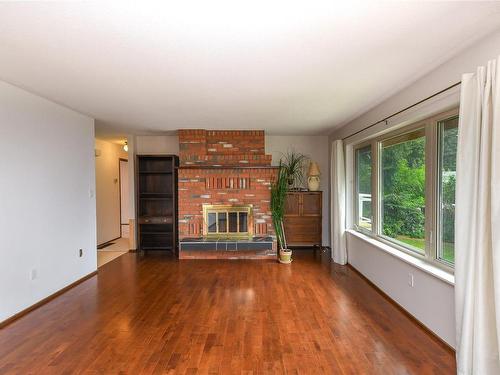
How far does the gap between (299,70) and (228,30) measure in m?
0.84

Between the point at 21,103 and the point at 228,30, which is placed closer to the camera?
the point at 228,30

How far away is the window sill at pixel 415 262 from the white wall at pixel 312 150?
1.79 m

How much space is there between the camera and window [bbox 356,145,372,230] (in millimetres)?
4156

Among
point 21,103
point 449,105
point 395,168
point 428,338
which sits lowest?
point 428,338

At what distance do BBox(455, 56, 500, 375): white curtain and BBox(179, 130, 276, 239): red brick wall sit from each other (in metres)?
3.45

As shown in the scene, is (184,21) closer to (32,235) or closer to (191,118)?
(191,118)

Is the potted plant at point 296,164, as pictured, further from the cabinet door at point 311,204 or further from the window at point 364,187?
the window at point 364,187

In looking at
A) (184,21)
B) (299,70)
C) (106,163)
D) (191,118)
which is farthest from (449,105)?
(106,163)

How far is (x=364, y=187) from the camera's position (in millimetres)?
4359

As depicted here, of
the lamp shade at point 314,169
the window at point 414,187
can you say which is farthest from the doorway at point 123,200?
the window at point 414,187

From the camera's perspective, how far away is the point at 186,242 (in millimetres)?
4887

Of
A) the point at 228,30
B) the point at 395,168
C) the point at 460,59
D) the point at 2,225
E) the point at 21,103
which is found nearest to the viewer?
the point at 228,30

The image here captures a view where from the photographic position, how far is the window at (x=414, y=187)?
2.53 m

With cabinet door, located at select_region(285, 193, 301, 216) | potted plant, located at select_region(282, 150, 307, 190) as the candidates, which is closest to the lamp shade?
potted plant, located at select_region(282, 150, 307, 190)
